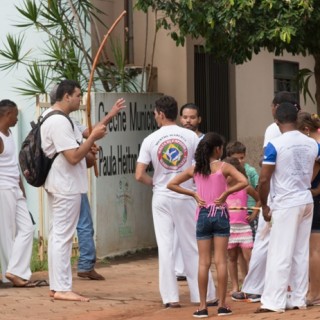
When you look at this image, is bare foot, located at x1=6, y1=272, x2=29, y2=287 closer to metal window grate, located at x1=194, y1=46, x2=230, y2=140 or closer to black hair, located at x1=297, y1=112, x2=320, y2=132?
black hair, located at x1=297, y1=112, x2=320, y2=132

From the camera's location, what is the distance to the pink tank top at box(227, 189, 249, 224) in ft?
37.3

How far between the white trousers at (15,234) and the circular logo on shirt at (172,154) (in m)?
2.28

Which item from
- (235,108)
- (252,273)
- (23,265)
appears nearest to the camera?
(252,273)

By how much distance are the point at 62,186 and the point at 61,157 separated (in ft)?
0.88

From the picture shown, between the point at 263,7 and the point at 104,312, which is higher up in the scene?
the point at 263,7

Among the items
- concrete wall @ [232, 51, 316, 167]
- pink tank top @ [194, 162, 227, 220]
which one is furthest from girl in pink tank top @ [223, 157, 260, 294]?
concrete wall @ [232, 51, 316, 167]

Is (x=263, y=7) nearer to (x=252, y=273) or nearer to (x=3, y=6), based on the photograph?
(x=252, y=273)

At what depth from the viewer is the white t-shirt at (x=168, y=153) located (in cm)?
1055

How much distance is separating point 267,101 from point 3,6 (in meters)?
4.50

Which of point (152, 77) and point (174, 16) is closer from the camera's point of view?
point (174, 16)

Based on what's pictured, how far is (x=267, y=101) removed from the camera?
1812cm

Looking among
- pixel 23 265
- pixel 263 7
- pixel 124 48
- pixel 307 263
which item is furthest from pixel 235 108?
→ pixel 307 263

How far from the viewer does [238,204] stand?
37.7 ft

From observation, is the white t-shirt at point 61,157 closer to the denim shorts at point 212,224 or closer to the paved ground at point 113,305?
the paved ground at point 113,305
